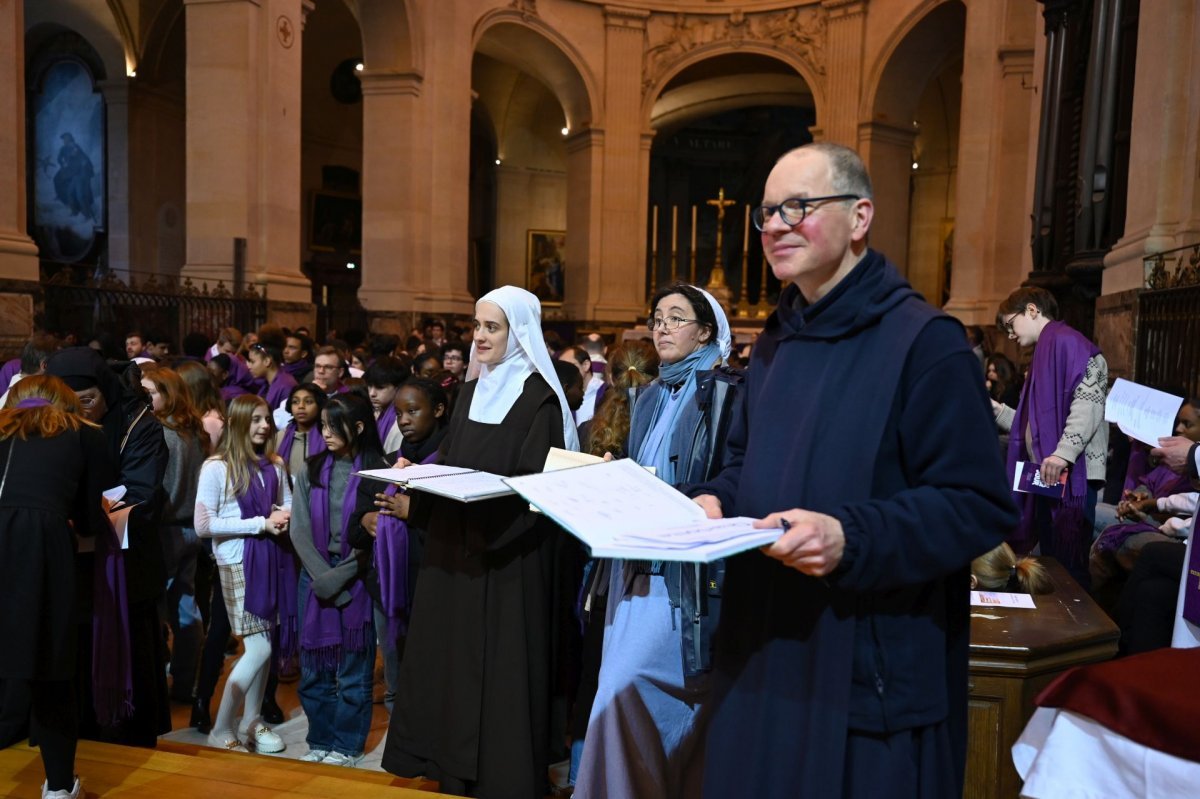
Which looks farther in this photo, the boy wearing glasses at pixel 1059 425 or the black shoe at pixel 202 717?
the boy wearing glasses at pixel 1059 425

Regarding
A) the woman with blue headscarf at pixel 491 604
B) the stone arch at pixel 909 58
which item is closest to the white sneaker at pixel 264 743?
the woman with blue headscarf at pixel 491 604

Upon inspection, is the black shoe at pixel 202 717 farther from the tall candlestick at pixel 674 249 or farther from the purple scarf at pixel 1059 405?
the tall candlestick at pixel 674 249

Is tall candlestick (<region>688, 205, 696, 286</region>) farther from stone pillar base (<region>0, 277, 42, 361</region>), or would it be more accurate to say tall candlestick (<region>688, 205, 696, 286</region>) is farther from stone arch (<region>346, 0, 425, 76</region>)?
stone pillar base (<region>0, 277, 42, 361</region>)

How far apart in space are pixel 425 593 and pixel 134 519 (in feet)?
3.95

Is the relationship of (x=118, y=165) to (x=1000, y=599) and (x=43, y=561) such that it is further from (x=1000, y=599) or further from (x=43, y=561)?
(x=1000, y=599)

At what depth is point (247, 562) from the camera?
4625 millimetres

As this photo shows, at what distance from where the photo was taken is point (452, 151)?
60.8 ft

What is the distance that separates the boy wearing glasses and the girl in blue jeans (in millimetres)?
3557

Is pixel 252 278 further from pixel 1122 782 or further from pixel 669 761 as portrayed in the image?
pixel 1122 782

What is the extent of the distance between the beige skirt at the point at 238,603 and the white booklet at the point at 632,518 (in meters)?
3.03

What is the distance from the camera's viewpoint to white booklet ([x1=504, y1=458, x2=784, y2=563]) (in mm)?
1645

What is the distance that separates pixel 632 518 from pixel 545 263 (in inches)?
1003

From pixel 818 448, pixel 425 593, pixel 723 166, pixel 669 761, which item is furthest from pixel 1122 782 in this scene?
pixel 723 166

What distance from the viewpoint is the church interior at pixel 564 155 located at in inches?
335
